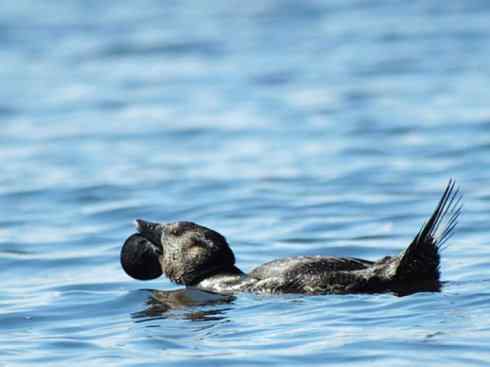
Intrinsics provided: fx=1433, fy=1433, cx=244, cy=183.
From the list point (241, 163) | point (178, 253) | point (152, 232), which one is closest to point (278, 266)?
point (178, 253)

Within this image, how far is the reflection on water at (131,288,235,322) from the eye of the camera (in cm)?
959

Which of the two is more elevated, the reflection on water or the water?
the water

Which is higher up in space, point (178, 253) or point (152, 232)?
point (152, 232)

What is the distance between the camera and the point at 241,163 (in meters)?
17.0

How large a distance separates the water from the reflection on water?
0.17ft

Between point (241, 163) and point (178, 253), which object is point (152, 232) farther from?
point (241, 163)

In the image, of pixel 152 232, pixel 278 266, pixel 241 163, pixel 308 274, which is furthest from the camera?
pixel 241 163

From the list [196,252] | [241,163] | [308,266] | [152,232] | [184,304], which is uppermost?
[241,163]

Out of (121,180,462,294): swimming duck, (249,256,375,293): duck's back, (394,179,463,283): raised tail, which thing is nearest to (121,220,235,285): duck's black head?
(121,180,462,294): swimming duck

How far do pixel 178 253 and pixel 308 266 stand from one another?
1.20m

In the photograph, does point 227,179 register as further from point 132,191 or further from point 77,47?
point 77,47

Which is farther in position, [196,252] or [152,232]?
[152,232]

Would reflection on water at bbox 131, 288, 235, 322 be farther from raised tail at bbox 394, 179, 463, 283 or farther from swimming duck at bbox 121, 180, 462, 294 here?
raised tail at bbox 394, 179, 463, 283

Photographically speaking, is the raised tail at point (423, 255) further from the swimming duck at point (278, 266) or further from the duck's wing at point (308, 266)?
the duck's wing at point (308, 266)
